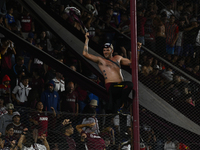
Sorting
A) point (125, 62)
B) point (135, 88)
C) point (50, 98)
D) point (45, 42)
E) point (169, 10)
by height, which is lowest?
point (50, 98)

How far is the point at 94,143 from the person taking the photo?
7.97 metres

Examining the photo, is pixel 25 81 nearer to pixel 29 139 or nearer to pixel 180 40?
pixel 29 139

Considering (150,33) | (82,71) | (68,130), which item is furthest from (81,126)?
(150,33)

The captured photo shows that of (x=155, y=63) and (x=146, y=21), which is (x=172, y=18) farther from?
(x=155, y=63)

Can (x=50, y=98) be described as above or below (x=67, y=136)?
above

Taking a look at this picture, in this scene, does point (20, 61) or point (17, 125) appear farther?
point (20, 61)

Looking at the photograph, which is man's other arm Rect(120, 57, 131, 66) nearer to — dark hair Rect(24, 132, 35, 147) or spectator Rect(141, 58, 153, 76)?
spectator Rect(141, 58, 153, 76)

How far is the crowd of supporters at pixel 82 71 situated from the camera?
7926mm

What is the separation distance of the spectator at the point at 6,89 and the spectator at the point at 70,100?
1.22 meters

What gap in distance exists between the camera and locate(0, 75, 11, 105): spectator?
9087 mm

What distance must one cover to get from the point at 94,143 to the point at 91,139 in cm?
12

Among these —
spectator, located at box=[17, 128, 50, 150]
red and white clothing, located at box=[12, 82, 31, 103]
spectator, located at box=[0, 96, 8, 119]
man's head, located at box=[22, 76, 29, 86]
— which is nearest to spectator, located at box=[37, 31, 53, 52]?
man's head, located at box=[22, 76, 29, 86]

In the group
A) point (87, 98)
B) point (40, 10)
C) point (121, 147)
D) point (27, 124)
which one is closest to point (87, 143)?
point (121, 147)

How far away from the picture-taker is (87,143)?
798 cm
